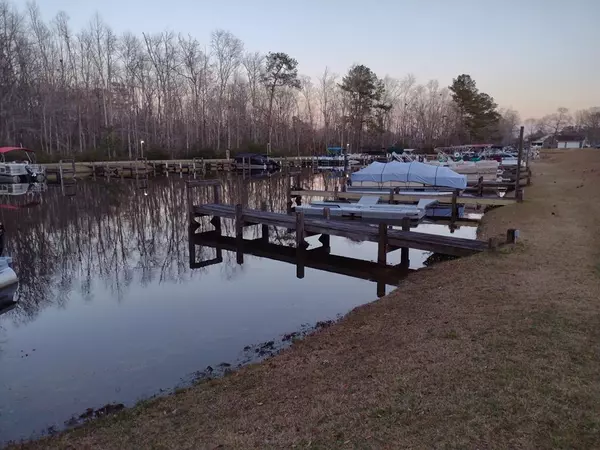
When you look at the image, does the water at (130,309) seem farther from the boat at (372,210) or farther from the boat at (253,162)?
the boat at (253,162)

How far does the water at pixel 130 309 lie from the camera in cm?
699

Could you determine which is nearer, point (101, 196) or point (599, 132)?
point (101, 196)

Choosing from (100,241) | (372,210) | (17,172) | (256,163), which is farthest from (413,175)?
(256,163)

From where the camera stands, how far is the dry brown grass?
4195 millimetres

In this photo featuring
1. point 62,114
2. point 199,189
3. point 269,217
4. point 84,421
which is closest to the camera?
point 84,421

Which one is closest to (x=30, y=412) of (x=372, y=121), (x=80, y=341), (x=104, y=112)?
(x=80, y=341)

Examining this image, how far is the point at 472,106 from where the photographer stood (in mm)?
80500

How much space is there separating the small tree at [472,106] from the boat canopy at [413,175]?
6102cm

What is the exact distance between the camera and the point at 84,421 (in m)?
5.96

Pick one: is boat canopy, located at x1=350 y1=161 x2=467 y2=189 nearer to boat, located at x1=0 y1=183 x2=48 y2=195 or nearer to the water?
the water

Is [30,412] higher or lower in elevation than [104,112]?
lower

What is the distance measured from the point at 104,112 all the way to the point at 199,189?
32.1m

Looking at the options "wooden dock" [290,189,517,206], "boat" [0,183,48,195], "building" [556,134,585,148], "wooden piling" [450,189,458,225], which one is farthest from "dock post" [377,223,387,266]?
"building" [556,134,585,148]

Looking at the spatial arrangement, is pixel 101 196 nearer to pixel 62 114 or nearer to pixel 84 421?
pixel 84 421
